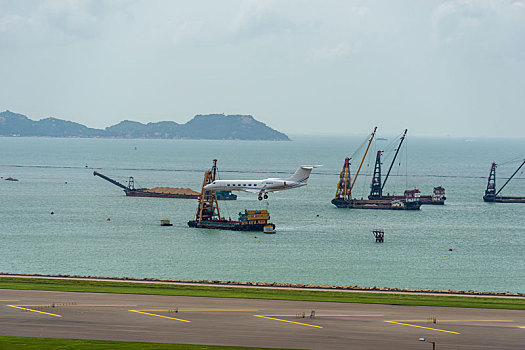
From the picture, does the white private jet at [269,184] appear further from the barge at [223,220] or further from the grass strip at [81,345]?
the barge at [223,220]

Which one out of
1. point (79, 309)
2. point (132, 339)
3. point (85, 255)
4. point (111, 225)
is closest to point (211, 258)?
point (85, 255)

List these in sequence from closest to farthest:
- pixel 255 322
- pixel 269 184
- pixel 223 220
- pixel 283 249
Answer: pixel 255 322, pixel 269 184, pixel 283 249, pixel 223 220

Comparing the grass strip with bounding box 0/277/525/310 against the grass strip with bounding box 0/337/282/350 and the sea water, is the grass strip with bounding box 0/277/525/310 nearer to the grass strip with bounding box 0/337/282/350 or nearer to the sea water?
the grass strip with bounding box 0/337/282/350

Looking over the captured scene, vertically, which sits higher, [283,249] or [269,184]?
[269,184]

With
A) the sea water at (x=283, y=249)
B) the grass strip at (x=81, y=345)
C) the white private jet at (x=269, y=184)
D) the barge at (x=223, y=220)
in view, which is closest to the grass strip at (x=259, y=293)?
the white private jet at (x=269, y=184)

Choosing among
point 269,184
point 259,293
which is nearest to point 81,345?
point 259,293

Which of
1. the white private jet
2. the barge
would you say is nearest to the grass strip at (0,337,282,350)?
the white private jet

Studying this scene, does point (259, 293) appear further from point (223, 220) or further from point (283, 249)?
point (223, 220)
